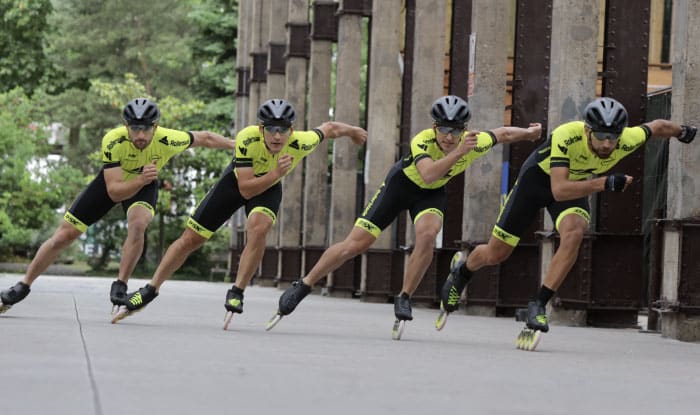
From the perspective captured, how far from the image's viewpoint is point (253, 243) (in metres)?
15.1

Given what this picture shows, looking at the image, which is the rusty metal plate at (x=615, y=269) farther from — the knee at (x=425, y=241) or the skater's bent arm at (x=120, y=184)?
the skater's bent arm at (x=120, y=184)

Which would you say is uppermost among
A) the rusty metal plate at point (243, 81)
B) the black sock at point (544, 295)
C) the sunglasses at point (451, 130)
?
the rusty metal plate at point (243, 81)

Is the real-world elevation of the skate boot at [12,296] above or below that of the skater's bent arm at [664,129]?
below

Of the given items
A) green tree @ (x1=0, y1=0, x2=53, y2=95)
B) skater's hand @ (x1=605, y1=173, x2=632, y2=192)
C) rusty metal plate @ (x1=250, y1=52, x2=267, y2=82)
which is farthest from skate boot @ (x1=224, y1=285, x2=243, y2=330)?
green tree @ (x1=0, y1=0, x2=53, y2=95)

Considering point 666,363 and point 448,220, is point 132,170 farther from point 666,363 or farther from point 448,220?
point 448,220

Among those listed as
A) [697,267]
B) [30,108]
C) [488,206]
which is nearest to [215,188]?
[697,267]

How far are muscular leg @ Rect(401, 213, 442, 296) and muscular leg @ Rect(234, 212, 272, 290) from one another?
54.4 inches

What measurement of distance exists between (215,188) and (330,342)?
8.50 feet

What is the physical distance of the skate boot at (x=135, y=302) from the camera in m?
15.2

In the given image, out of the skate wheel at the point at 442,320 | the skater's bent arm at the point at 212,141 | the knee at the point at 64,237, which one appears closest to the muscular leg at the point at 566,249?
the skate wheel at the point at 442,320

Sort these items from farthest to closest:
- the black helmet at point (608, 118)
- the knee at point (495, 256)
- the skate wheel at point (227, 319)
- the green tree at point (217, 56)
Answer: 1. the green tree at point (217, 56)
2. the skate wheel at point (227, 319)
3. the knee at point (495, 256)
4. the black helmet at point (608, 118)

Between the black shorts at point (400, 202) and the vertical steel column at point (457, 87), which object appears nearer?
the black shorts at point (400, 202)

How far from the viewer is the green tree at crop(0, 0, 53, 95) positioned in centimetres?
7244

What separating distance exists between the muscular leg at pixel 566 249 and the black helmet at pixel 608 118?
0.82 m
